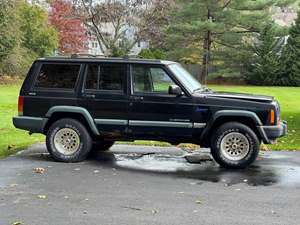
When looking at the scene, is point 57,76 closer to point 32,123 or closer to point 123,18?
point 32,123

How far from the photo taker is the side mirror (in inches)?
387

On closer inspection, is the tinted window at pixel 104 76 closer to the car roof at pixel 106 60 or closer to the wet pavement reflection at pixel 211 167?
the car roof at pixel 106 60

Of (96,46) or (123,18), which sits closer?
(123,18)

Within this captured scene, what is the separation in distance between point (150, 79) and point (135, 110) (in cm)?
61

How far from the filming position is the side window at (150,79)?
33.0ft

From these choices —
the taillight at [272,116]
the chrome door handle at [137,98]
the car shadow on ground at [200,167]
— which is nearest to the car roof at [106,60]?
the chrome door handle at [137,98]

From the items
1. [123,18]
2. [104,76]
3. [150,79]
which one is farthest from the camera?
[123,18]

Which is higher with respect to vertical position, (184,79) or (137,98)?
(184,79)

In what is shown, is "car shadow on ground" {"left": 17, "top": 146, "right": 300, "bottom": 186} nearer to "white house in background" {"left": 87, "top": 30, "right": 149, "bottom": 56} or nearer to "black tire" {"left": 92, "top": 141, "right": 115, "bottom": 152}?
"black tire" {"left": 92, "top": 141, "right": 115, "bottom": 152}

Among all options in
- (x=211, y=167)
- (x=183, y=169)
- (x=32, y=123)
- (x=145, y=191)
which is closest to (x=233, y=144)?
(x=211, y=167)

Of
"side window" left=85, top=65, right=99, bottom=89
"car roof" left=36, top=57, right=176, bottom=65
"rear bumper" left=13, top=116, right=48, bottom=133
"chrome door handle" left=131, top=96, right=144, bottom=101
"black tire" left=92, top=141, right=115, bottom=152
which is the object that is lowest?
"black tire" left=92, top=141, right=115, bottom=152

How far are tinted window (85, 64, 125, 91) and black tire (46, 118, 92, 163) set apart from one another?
742mm

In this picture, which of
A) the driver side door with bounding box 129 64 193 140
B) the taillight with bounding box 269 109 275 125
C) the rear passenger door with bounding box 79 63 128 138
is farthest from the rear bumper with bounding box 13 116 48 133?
the taillight with bounding box 269 109 275 125

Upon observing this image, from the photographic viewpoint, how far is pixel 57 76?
10.4 meters
